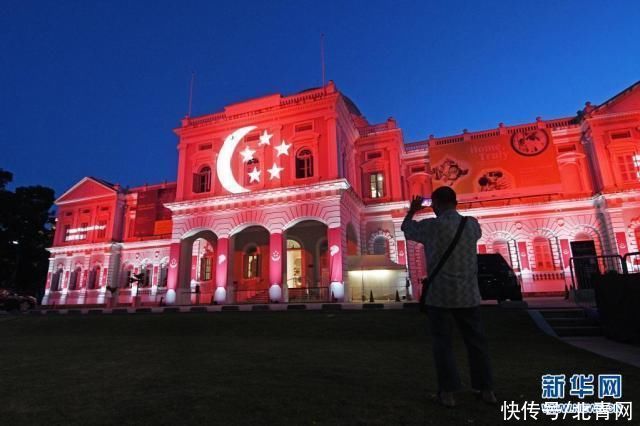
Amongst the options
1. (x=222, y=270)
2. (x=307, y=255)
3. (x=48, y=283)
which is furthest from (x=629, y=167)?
(x=48, y=283)

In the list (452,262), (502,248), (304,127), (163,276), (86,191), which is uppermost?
(86,191)

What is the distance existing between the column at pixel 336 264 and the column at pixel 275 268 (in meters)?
2.82

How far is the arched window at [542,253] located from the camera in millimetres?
21969

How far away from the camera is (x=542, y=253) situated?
22203mm

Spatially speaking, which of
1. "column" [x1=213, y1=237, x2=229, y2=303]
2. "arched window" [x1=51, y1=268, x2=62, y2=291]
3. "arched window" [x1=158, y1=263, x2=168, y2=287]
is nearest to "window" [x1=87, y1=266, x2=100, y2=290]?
"arched window" [x1=51, y1=268, x2=62, y2=291]

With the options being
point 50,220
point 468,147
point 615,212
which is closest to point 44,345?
point 468,147

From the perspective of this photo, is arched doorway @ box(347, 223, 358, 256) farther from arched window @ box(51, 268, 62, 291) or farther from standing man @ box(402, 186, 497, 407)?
arched window @ box(51, 268, 62, 291)

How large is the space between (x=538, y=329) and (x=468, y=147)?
1781 cm

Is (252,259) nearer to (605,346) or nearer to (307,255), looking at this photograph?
(307,255)

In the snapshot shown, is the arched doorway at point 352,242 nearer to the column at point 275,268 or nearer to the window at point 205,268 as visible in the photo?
the column at point 275,268

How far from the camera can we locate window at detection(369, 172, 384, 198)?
979 inches

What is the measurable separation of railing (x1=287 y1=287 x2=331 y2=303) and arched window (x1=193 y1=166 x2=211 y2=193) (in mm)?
8787

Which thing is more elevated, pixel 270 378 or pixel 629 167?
pixel 629 167

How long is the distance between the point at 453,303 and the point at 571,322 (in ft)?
24.6
